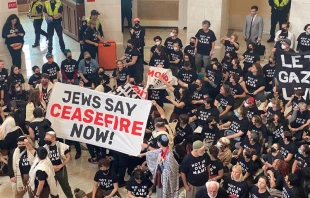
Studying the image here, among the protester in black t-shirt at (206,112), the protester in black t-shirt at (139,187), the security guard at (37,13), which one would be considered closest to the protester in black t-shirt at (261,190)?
the protester in black t-shirt at (139,187)

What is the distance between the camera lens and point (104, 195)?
335 inches

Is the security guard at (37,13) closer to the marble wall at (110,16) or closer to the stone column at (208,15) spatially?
the marble wall at (110,16)

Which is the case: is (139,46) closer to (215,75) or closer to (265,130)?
(215,75)

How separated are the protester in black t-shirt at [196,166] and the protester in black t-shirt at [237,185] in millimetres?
438

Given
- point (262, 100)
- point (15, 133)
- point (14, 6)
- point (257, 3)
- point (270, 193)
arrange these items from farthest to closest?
point (257, 3) < point (14, 6) < point (262, 100) < point (15, 133) < point (270, 193)

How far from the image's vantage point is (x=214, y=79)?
12.1 m

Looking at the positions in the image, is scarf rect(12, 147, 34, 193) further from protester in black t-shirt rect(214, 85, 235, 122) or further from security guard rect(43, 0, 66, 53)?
security guard rect(43, 0, 66, 53)

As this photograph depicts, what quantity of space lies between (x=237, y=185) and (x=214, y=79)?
455 centimetres

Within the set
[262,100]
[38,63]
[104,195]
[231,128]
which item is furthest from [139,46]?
[104,195]

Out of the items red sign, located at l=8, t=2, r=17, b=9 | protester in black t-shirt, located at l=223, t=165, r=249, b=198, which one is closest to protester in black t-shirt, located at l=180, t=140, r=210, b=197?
protester in black t-shirt, located at l=223, t=165, r=249, b=198

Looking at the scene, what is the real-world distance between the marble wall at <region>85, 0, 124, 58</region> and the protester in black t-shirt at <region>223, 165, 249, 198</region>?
857 cm

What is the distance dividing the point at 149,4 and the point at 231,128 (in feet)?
33.1

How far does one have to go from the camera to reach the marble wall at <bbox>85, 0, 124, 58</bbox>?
1527 cm

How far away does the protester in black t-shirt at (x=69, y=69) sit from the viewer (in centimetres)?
1280
